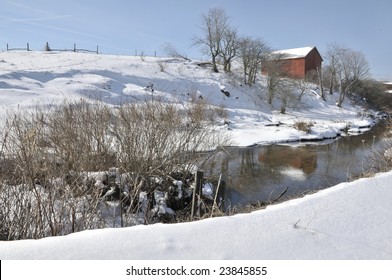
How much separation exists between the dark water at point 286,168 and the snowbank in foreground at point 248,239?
443 cm

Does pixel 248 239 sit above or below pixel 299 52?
below

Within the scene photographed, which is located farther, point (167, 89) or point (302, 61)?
point (302, 61)

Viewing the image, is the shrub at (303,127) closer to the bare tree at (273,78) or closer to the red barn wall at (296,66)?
the bare tree at (273,78)

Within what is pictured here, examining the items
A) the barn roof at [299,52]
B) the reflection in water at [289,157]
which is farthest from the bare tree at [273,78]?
the reflection in water at [289,157]

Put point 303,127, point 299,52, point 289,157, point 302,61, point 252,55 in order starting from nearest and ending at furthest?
point 289,157, point 303,127, point 252,55, point 302,61, point 299,52

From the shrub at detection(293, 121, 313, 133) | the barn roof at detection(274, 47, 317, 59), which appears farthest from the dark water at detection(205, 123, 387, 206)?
the barn roof at detection(274, 47, 317, 59)

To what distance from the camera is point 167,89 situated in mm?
33344

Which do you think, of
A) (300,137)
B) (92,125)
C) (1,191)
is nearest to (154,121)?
(92,125)

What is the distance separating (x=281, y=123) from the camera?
91.2ft

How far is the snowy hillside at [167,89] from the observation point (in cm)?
2236

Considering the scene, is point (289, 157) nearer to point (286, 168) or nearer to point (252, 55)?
point (286, 168)

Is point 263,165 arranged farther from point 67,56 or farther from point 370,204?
point 67,56

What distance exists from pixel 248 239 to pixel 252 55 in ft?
132

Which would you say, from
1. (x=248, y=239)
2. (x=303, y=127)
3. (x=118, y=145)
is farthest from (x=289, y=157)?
(x=248, y=239)
